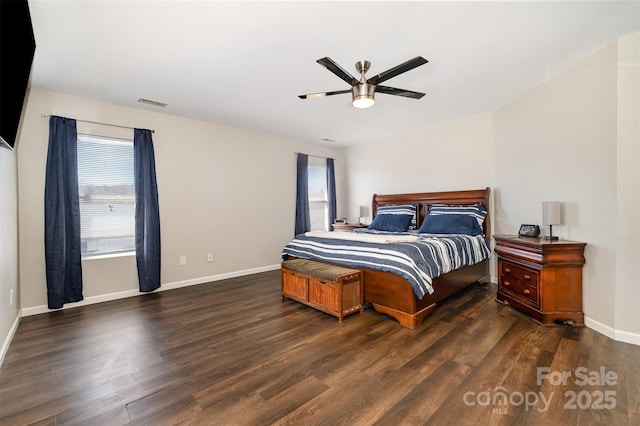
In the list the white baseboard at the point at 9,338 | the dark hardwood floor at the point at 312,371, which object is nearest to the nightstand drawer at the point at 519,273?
the dark hardwood floor at the point at 312,371

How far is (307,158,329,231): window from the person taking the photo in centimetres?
596

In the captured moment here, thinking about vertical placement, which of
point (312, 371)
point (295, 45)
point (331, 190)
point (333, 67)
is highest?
point (295, 45)

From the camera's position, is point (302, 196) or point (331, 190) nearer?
point (302, 196)

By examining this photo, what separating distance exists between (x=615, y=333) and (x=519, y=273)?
32.0 inches

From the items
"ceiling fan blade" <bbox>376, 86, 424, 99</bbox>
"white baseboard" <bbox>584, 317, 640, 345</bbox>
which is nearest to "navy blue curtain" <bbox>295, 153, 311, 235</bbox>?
"ceiling fan blade" <bbox>376, 86, 424, 99</bbox>

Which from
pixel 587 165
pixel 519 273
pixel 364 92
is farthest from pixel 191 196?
pixel 587 165

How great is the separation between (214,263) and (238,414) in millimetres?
3220

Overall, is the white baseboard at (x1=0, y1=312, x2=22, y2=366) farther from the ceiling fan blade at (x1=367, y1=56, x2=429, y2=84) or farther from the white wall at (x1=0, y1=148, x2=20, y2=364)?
the ceiling fan blade at (x1=367, y1=56, x2=429, y2=84)

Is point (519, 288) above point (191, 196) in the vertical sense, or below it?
below

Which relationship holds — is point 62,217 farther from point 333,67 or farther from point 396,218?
point 396,218

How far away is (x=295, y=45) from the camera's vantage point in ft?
7.68

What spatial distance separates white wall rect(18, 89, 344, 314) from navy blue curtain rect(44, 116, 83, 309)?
109mm

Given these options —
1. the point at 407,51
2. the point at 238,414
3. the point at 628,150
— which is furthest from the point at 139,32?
the point at 628,150

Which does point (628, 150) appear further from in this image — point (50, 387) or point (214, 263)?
point (214, 263)
